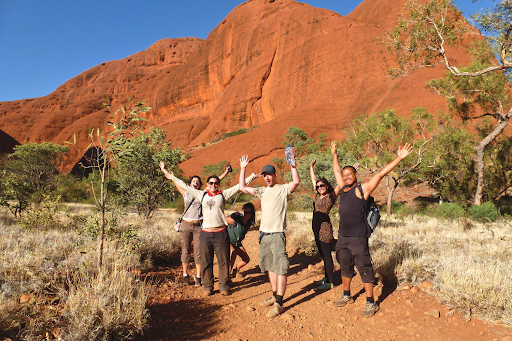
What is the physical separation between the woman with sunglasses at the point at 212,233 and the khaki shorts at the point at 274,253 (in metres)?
0.75

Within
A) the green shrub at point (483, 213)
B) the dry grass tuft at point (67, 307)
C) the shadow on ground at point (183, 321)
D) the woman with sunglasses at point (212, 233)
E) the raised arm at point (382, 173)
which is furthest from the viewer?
the green shrub at point (483, 213)

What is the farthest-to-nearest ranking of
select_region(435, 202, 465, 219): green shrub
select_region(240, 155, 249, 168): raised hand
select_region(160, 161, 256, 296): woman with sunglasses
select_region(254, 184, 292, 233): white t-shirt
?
select_region(435, 202, 465, 219): green shrub → select_region(160, 161, 256, 296): woman with sunglasses → select_region(240, 155, 249, 168): raised hand → select_region(254, 184, 292, 233): white t-shirt

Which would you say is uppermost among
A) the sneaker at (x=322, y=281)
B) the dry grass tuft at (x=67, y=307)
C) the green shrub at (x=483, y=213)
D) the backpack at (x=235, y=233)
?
the backpack at (x=235, y=233)

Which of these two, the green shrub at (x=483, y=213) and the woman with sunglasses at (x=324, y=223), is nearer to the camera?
the woman with sunglasses at (x=324, y=223)

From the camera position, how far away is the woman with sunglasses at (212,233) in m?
4.25

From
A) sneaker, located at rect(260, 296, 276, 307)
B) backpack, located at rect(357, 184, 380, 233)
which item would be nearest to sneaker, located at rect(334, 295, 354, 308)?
sneaker, located at rect(260, 296, 276, 307)

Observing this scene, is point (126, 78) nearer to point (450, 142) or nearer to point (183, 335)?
point (450, 142)

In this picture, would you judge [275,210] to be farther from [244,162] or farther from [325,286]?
[325,286]

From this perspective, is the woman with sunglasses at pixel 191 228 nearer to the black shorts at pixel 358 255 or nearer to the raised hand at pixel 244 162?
the raised hand at pixel 244 162

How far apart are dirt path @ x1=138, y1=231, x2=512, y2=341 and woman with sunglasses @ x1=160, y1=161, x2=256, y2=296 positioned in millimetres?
326

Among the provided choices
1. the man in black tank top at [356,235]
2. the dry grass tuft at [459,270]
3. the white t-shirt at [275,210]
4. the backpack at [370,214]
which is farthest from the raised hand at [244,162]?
the dry grass tuft at [459,270]

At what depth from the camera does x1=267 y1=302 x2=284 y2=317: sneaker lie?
11.6 feet

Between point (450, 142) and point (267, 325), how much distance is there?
641 inches

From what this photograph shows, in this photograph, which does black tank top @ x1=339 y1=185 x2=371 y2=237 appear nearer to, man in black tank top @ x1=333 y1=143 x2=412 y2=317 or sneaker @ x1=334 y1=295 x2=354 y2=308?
man in black tank top @ x1=333 y1=143 x2=412 y2=317
